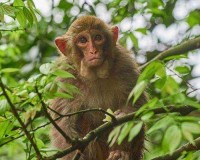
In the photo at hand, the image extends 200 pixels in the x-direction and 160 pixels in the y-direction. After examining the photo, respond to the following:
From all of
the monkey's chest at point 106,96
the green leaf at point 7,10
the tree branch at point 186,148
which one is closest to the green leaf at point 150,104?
the tree branch at point 186,148

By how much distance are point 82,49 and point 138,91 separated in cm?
380

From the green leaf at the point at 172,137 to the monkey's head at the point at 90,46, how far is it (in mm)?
3669

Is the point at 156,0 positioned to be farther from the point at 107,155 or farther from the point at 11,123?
the point at 11,123

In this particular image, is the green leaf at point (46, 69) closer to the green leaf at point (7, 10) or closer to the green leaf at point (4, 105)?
the green leaf at point (4, 105)

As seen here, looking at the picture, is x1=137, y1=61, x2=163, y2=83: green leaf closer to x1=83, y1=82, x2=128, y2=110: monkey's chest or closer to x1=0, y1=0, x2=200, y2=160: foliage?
x1=0, y1=0, x2=200, y2=160: foliage

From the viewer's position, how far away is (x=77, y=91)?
488 cm

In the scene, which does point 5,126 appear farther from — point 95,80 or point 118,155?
point 95,80

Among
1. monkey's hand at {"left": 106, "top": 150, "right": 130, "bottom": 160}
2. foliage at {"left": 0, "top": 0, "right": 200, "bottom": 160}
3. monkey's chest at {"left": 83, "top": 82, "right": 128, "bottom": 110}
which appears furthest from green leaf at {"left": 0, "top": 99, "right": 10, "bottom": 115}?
monkey's chest at {"left": 83, "top": 82, "right": 128, "bottom": 110}

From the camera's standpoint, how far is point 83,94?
7.46 metres

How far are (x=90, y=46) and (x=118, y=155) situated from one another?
1483 millimetres

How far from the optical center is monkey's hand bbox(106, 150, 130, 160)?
21.8ft

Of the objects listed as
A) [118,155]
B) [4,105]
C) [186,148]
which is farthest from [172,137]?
[118,155]

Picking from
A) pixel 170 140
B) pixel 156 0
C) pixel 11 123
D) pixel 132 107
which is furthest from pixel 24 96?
pixel 156 0

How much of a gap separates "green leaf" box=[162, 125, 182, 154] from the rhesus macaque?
141 inches
